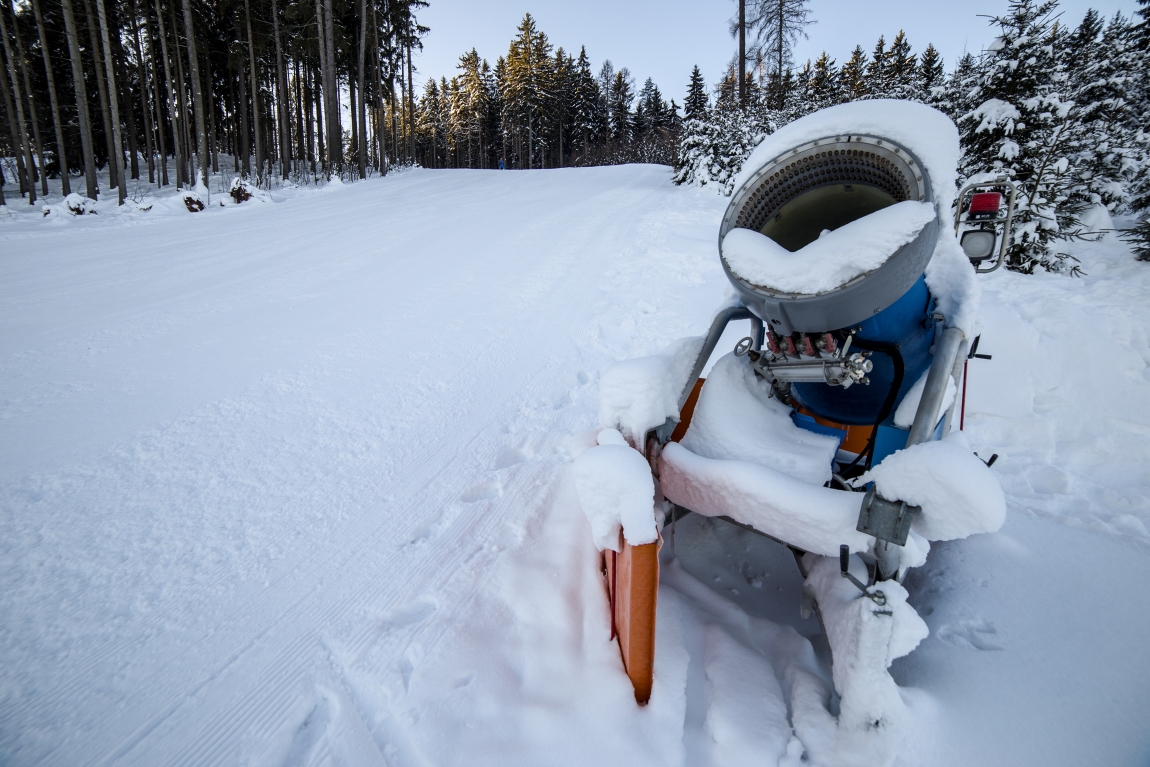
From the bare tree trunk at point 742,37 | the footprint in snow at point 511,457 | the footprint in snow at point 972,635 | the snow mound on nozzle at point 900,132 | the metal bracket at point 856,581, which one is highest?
the bare tree trunk at point 742,37

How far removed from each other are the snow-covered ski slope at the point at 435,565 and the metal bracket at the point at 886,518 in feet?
2.13

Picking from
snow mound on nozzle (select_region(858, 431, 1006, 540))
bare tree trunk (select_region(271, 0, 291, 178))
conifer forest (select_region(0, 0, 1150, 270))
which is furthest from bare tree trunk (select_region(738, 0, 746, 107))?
snow mound on nozzle (select_region(858, 431, 1006, 540))

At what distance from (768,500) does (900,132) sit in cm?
129

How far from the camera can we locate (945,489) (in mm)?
1354

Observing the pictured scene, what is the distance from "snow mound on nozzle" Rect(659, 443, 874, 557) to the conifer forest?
10219 millimetres

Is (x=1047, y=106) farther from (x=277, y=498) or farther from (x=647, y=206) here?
(x=277, y=498)

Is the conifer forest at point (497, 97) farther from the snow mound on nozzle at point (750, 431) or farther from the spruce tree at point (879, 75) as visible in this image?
the snow mound on nozzle at point (750, 431)

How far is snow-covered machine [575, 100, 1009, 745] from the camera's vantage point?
58.2 inches

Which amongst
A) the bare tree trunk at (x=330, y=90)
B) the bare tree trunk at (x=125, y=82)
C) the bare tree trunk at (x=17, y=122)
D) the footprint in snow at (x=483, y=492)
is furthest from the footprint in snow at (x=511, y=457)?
the bare tree trunk at (x=125, y=82)

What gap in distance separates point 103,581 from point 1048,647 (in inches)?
149

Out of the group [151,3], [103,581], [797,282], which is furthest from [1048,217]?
[151,3]

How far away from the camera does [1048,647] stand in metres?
1.92

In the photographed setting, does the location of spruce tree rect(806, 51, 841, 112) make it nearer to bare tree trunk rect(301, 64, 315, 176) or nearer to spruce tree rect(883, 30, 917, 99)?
spruce tree rect(883, 30, 917, 99)

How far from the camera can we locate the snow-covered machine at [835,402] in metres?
1.48
